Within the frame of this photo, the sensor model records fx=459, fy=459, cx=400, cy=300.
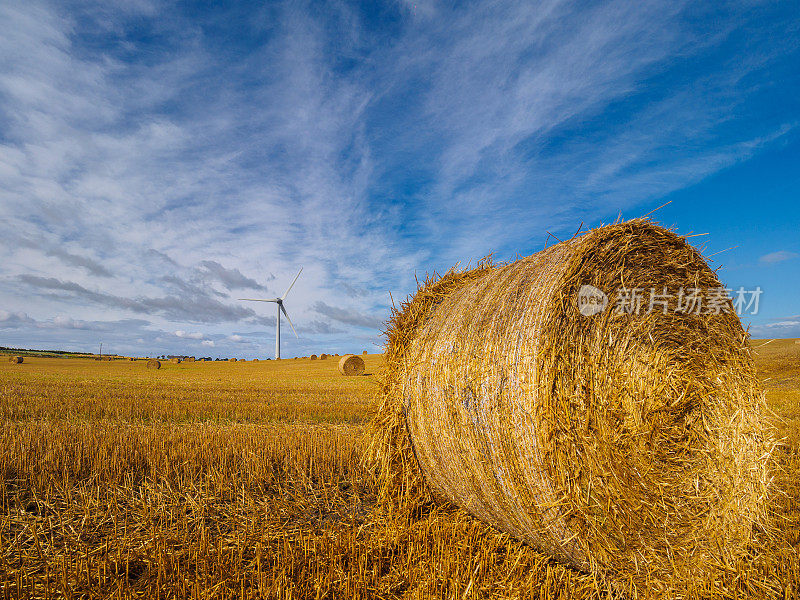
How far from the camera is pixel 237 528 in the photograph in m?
4.36

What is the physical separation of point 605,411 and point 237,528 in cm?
349

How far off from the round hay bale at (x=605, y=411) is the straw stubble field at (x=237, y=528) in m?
0.42

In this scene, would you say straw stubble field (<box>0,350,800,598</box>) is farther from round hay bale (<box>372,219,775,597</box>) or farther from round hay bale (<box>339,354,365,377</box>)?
round hay bale (<box>339,354,365,377</box>)

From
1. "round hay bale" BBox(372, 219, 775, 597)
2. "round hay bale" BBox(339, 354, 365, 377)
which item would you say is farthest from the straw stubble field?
"round hay bale" BBox(339, 354, 365, 377)

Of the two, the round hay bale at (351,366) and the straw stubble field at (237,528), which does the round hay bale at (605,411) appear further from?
the round hay bale at (351,366)

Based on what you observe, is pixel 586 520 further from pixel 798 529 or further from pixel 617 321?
pixel 798 529

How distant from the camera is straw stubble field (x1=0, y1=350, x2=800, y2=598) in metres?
3.43

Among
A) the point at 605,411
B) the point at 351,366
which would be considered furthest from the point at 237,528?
the point at 351,366

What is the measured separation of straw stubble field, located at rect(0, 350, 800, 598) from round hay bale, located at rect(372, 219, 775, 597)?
419mm

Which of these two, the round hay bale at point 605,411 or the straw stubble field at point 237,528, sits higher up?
the round hay bale at point 605,411

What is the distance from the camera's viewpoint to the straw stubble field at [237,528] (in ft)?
11.3

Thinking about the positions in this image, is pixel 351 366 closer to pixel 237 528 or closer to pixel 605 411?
pixel 237 528

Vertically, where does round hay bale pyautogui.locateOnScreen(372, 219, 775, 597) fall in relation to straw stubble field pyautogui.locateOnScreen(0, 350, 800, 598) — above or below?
above

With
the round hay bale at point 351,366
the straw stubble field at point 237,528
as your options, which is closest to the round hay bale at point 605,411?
the straw stubble field at point 237,528
